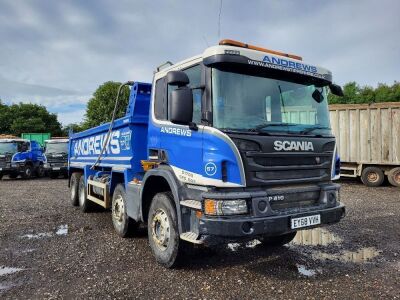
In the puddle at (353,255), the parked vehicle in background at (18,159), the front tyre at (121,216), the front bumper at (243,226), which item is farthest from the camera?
the parked vehicle in background at (18,159)

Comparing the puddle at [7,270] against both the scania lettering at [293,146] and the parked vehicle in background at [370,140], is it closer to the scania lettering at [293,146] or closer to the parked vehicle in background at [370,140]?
the scania lettering at [293,146]

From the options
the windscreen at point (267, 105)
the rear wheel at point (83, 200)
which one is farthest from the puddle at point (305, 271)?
the rear wheel at point (83, 200)

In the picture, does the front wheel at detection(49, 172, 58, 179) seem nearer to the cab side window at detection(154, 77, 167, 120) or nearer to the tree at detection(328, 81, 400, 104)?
the cab side window at detection(154, 77, 167, 120)

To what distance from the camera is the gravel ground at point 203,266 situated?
13.4 feet

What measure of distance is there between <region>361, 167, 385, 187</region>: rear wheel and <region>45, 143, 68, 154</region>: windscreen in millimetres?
15255

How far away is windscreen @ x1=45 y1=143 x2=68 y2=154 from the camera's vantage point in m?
20.6

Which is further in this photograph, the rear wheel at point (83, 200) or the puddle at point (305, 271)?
the rear wheel at point (83, 200)

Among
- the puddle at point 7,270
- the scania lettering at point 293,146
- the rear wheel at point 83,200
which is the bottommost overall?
the puddle at point 7,270

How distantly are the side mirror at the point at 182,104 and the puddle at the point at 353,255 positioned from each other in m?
2.89

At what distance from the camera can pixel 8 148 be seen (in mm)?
20078

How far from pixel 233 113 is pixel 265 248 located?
2603 millimetres

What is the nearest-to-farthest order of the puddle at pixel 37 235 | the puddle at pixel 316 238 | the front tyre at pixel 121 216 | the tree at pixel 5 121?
the puddle at pixel 316 238
the front tyre at pixel 121 216
the puddle at pixel 37 235
the tree at pixel 5 121

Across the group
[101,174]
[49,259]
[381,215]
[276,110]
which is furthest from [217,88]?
[381,215]

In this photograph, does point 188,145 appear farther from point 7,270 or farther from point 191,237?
point 7,270
